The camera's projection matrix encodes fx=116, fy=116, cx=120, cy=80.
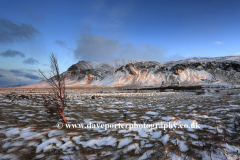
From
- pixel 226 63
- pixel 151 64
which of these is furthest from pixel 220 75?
pixel 151 64

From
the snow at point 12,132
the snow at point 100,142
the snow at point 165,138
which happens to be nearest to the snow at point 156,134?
the snow at point 165,138

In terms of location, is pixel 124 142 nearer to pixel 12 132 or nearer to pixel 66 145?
pixel 66 145

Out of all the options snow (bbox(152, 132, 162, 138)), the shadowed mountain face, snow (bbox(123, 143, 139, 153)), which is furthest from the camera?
the shadowed mountain face

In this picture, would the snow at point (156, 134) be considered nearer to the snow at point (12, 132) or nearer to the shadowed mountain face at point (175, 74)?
the snow at point (12, 132)

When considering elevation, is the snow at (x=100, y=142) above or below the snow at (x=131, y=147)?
above

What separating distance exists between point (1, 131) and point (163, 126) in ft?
18.4

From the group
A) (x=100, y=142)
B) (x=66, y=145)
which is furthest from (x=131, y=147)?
(x=66, y=145)

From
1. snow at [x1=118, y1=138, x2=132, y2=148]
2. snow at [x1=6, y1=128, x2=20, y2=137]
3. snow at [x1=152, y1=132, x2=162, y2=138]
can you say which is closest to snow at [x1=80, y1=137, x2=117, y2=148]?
snow at [x1=118, y1=138, x2=132, y2=148]

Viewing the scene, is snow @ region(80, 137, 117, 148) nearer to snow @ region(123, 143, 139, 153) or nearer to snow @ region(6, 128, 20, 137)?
snow @ region(123, 143, 139, 153)

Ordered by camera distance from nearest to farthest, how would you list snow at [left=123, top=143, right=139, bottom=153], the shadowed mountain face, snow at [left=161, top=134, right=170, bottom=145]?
1. snow at [left=123, top=143, right=139, bottom=153]
2. snow at [left=161, top=134, right=170, bottom=145]
3. the shadowed mountain face

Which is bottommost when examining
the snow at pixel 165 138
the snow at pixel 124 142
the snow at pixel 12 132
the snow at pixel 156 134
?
the snow at pixel 156 134

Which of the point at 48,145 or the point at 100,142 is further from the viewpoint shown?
the point at 100,142

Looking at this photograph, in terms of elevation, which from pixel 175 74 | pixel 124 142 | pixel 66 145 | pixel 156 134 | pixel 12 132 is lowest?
pixel 156 134

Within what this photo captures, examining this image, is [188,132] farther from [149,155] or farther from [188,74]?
[188,74]
